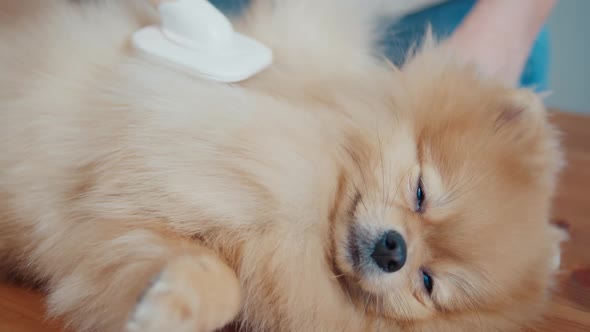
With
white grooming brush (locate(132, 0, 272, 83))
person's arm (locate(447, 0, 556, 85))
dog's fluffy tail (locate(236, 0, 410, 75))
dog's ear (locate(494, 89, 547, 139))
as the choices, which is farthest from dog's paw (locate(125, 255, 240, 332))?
person's arm (locate(447, 0, 556, 85))

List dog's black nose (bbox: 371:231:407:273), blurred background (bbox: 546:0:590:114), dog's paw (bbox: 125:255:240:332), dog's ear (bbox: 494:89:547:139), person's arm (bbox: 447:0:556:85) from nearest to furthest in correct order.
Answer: dog's paw (bbox: 125:255:240:332), dog's black nose (bbox: 371:231:407:273), dog's ear (bbox: 494:89:547:139), person's arm (bbox: 447:0:556:85), blurred background (bbox: 546:0:590:114)

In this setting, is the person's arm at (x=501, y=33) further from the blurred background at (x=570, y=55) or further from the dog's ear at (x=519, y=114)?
the blurred background at (x=570, y=55)

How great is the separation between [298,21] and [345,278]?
65 cm

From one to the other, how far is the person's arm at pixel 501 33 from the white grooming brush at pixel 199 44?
737 mm

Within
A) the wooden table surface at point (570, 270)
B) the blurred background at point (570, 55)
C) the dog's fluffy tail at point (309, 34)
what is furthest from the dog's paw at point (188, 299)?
the blurred background at point (570, 55)

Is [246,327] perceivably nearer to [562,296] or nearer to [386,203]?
[386,203]

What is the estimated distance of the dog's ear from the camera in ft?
4.25

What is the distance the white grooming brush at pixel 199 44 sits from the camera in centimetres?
115

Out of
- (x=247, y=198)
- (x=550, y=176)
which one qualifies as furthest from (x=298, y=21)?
(x=550, y=176)

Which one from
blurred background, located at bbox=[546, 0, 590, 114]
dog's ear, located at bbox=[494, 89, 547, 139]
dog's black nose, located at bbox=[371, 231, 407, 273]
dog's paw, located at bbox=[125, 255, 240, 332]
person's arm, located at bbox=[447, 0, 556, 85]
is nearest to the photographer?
dog's paw, located at bbox=[125, 255, 240, 332]

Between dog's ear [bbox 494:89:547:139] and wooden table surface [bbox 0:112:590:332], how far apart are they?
49 cm

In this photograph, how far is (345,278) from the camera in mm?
1239

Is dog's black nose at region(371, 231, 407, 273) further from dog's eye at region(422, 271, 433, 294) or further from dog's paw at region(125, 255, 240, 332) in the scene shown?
dog's paw at region(125, 255, 240, 332)

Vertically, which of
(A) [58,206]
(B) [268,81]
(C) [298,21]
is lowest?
(A) [58,206]
